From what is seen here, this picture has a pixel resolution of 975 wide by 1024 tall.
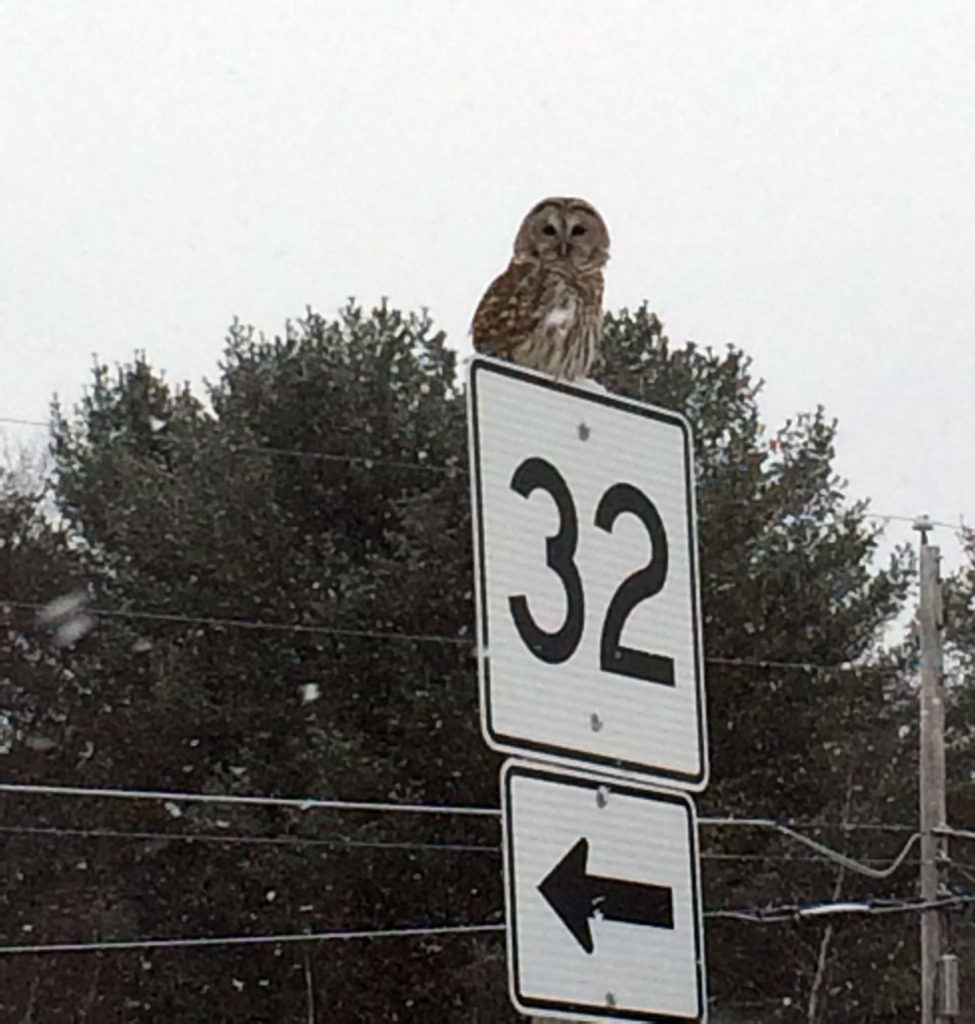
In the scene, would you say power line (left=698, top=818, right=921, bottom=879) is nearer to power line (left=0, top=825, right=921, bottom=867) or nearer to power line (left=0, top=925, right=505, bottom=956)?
power line (left=0, top=825, right=921, bottom=867)

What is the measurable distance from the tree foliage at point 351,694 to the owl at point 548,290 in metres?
18.5

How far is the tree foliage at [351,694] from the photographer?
2492 cm

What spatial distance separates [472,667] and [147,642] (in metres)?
3.45

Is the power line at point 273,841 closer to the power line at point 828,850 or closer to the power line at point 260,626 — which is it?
the power line at point 828,850

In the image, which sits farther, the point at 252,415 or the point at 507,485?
the point at 252,415

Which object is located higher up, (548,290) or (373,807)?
(373,807)

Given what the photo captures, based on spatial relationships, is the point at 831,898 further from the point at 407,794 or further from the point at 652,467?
the point at 652,467

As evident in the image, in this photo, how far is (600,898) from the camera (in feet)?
8.50

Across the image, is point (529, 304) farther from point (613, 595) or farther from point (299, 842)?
point (299, 842)

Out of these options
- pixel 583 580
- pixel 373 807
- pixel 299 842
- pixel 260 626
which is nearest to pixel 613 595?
pixel 583 580

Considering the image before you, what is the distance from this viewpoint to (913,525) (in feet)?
65.4

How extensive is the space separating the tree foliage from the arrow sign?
70.9 feet

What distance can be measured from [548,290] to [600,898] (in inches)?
126

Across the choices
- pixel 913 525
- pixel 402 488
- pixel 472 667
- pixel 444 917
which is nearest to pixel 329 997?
pixel 444 917
